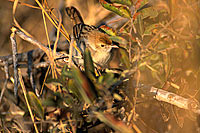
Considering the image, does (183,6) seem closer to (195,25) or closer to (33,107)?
(195,25)

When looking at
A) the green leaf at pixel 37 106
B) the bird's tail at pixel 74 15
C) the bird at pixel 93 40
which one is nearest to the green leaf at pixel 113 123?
the green leaf at pixel 37 106

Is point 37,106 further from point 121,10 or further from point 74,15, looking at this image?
point 74,15

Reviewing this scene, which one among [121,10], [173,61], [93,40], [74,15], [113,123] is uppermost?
[74,15]

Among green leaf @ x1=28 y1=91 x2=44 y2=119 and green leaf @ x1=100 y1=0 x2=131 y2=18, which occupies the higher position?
green leaf @ x1=100 y1=0 x2=131 y2=18

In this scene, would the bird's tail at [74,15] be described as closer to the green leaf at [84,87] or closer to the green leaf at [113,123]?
the green leaf at [84,87]

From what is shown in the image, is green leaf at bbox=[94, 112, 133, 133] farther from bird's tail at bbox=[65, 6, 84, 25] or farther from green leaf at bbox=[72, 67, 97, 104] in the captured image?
bird's tail at bbox=[65, 6, 84, 25]

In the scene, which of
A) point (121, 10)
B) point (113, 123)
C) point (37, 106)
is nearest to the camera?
point (113, 123)

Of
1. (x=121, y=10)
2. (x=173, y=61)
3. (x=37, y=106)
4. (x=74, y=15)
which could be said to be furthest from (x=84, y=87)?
(x=74, y=15)

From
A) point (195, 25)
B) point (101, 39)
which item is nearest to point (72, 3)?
point (101, 39)

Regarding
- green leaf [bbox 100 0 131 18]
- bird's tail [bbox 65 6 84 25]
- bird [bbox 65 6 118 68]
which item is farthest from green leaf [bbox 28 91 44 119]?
bird's tail [bbox 65 6 84 25]
